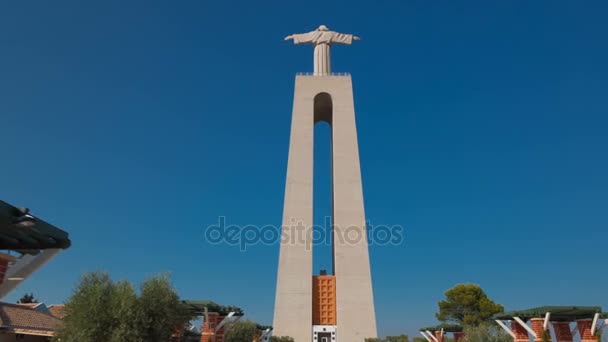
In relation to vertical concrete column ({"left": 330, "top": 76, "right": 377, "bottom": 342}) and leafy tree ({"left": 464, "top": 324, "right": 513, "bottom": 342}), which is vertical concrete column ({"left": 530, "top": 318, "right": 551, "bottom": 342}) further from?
vertical concrete column ({"left": 330, "top": 76, "right": 377, "bottom": 342})

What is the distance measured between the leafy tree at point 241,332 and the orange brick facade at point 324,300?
15.5 feet

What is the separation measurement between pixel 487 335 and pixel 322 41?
30466 mm

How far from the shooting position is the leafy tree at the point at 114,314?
46.6ft

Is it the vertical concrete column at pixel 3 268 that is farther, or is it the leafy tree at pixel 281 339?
the leafy tree at pixel 281 339

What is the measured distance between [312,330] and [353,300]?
12.4ft

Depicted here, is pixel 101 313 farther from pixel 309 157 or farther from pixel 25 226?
pixel 309 157

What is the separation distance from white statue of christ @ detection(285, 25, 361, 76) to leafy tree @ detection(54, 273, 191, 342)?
2983cm

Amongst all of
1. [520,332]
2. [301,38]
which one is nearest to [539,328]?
[520,332]

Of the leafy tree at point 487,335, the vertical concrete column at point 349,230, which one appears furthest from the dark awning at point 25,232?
the vertical concrete column at point 349,230

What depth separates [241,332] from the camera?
30.9m

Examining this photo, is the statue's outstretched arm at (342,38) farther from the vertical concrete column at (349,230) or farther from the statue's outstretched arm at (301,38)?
the vertical concrete column at (349,230)

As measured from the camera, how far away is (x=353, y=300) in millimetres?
32844

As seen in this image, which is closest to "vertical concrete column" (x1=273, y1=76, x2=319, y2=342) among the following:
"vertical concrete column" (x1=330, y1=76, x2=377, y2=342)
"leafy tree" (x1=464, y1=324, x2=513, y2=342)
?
"vertical concrete column" (x1=330, y1=76, x2=377, y2=342)

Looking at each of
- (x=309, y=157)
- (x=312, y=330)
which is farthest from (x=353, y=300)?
(x=309, y=157)
